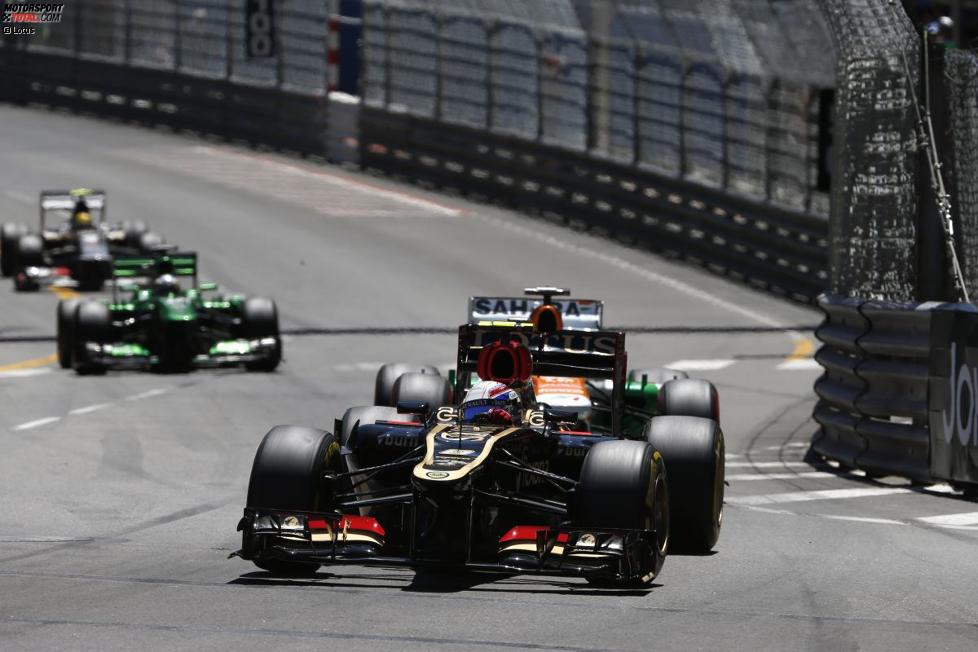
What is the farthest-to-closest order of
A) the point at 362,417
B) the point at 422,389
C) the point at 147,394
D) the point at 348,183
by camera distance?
the point at 348,183 → the point at 147,394 → the point at 422,389 → the point at 362,417

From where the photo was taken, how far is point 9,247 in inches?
1094

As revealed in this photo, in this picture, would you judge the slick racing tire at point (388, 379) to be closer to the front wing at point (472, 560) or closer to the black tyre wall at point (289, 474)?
the black tyre wall at point (289, 474)

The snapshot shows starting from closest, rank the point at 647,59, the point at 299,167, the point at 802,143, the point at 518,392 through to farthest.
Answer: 1. the point at 518,392
2. the point at 802,143
3. the point at 647,59
4. the point at 299,167

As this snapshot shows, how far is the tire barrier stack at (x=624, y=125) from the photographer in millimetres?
28562

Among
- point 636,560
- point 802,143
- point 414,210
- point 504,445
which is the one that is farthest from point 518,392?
point 414,210

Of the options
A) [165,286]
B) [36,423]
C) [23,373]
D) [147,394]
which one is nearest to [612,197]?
[165,286]

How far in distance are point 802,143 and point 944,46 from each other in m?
13.1

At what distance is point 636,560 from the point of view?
9.89 metres

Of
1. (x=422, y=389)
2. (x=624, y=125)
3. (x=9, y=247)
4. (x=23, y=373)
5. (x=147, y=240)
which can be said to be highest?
(x=624, y=125)

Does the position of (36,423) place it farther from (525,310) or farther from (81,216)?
(81,216)

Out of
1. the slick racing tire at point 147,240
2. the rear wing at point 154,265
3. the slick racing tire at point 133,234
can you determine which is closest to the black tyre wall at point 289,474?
the rear wing at point 154,265

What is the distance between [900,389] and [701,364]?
24.7 ft

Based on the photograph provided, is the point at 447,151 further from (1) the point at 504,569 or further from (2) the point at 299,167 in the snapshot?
(1) the point at 504,569

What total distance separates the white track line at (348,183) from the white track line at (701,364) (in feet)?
41.6
